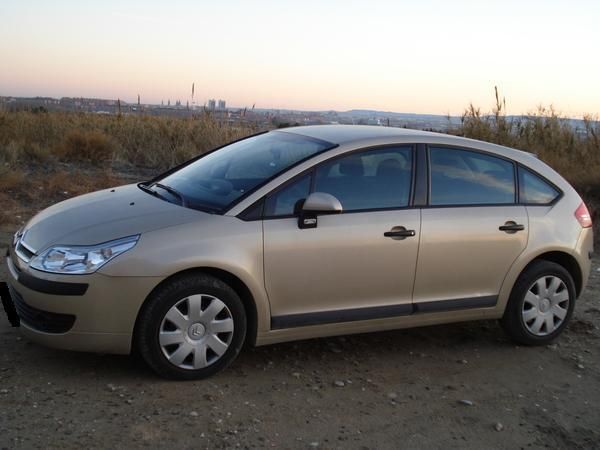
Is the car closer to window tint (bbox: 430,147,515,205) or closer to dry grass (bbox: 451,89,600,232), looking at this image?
window tint (bbox: 430,147,515,205)

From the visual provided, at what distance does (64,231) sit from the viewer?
446 centimetres

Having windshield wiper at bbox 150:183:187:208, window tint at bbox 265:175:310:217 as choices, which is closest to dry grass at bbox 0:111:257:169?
windshield wiper at bbox 150:183:187:208

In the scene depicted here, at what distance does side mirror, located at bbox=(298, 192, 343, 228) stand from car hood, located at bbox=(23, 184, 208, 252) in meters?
0.63

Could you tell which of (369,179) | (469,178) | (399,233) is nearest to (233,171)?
(369,179)

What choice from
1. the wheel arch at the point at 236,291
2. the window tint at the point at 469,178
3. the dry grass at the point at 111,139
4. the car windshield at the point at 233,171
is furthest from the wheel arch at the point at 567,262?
the dry grass at the point at 111,139

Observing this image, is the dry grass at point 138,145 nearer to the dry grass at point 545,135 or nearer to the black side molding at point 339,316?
the dry grass at point 545,135

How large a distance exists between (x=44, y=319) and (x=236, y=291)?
1.17 metres

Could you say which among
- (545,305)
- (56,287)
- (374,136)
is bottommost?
(545,305)

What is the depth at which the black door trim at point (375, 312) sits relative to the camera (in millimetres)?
4709

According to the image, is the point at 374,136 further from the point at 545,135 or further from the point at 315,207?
the point at 545,135

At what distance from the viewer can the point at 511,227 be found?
17.7 feet

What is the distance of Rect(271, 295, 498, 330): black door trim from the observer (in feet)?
15.4

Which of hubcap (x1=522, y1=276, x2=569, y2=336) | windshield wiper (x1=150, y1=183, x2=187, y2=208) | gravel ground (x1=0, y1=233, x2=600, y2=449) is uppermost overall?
windshield wiper (x1=150, y1=183, x2=187, y2=208)

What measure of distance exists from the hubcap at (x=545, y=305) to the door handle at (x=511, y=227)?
476mm
